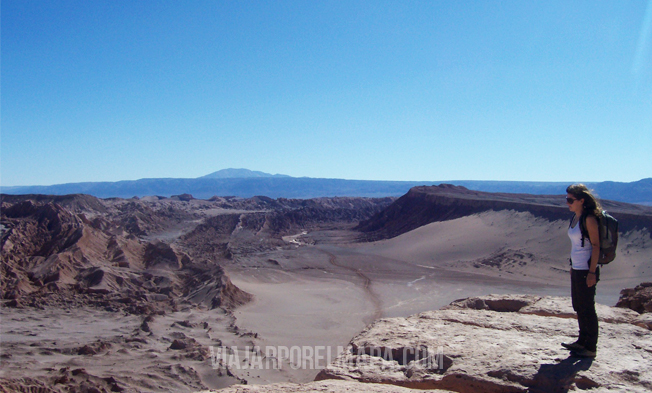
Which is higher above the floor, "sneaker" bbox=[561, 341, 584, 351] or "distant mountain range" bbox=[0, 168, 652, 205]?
"distant mountain range" bbox=[0, 168, 652, 205]

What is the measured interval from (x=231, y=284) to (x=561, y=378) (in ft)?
46.8

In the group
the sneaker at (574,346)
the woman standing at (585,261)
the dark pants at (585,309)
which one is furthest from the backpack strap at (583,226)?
the sneaker at (574,346)

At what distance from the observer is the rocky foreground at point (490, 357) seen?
2523 millimetres

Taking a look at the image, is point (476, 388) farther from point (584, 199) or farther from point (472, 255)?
point (472, 255)

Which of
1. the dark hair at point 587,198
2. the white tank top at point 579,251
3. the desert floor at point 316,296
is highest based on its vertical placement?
the dark hair at point 587,198

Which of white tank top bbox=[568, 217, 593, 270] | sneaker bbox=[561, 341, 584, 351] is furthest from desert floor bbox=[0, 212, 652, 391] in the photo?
white tank top bbox=[568, 217, 593, 270]

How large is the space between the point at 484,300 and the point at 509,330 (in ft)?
5.32

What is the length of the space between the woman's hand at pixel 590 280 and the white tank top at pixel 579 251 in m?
0.10

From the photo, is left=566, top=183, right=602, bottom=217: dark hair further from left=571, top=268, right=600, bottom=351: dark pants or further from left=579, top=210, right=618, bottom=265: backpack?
left=571, top=268, right=600, bottom=351: dark pants

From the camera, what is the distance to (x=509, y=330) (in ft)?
11.3

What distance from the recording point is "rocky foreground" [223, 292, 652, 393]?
2523 mm

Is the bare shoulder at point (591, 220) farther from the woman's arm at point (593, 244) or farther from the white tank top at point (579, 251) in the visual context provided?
the white tank top at point (579, 251)

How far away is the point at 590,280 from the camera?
3.01 m

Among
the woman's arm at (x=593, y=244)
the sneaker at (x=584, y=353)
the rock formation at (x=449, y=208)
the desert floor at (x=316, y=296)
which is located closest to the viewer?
the sneaker at (x=584, y=353)
